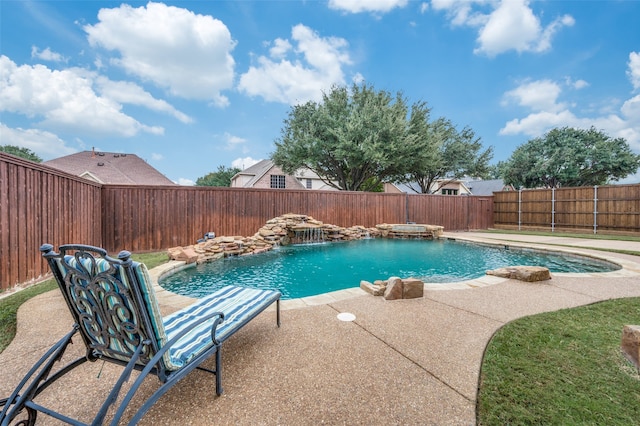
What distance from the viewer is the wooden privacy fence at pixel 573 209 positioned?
36.6 ft

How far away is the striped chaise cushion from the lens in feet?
5.25

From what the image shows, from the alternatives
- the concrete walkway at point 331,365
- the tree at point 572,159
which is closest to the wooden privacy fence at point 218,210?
the concrete walkway at point 331,365

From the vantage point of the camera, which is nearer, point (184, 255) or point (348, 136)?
point (184, 255)

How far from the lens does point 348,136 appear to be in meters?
14.8

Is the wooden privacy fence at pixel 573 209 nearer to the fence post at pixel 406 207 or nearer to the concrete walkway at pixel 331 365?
the fence post at pixel 406 207

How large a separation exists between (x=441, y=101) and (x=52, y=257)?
67.4 ft

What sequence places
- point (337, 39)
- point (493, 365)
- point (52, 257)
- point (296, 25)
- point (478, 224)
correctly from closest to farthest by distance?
point (52, 257) < point (493, 365) < point (296, 25) < point (337, 39) < point (478, 224)

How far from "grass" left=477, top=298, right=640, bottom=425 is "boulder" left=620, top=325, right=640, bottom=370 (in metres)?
0.05

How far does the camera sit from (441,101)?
1802 centimetres

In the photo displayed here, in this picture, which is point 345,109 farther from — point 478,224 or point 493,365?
point 493,365

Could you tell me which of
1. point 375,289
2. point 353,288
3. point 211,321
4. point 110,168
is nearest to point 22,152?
point 110,168

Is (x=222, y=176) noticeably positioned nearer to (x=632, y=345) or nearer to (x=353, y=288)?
(x=353, y=288)

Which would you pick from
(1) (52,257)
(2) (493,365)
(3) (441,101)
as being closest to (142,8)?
(1) (52,257)

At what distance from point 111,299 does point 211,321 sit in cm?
84
